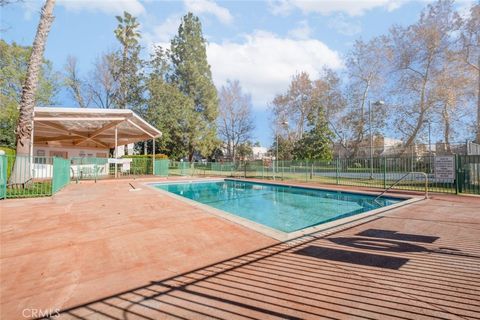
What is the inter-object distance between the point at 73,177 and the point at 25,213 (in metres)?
13.8

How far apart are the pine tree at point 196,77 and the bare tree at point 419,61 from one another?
72.8ft

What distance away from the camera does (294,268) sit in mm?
3357

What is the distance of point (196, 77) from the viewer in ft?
114

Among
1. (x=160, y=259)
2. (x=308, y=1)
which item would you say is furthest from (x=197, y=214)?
(x=308, y=1)

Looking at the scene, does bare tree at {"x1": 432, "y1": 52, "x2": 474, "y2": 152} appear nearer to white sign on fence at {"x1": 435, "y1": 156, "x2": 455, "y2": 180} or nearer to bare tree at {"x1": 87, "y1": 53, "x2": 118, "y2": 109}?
white sign on fence at {"x1": 435, "y1": 156, "x2": 455, "y2": 180}

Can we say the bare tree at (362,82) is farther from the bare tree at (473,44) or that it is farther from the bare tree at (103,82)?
the bare tree at (103,82)

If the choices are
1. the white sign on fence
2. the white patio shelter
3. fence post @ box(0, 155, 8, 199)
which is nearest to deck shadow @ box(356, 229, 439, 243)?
the white sign on fence

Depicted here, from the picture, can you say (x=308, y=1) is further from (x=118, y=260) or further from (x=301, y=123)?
(x=301, y=123)

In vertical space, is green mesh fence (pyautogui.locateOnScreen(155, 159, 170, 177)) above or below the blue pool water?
above

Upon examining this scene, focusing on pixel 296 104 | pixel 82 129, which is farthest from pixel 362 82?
pixel 82 129

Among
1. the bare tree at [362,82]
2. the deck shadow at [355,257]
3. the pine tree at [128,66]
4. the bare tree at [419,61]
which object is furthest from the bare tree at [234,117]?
the deck shadow at [355,257]

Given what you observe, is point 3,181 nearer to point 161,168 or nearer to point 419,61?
point 161,168

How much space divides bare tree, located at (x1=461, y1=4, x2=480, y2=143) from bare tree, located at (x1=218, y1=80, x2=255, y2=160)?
29.1m

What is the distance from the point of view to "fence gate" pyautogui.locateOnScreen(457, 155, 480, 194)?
1080 centimetres
